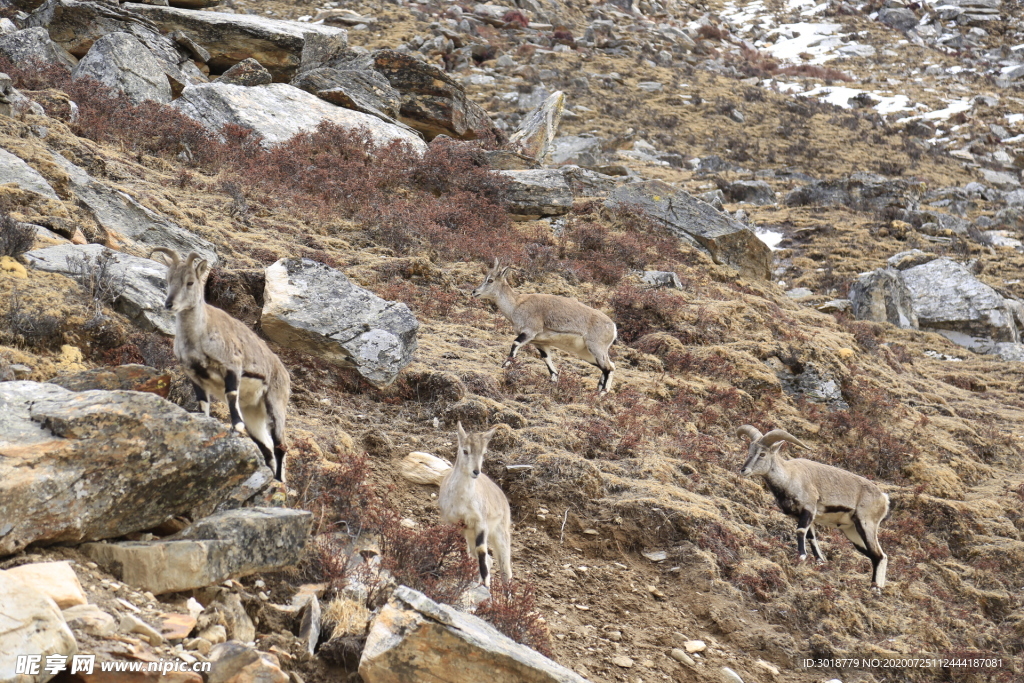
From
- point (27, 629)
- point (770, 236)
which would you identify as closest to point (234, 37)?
point (770, 236)

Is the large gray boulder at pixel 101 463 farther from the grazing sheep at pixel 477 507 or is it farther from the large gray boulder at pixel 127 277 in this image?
the large gray boulder at pixel 127 277

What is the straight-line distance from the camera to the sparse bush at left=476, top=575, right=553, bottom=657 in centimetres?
645

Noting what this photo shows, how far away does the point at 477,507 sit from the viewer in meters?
7.68

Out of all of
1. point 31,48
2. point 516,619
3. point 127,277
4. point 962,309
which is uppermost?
point 31,48

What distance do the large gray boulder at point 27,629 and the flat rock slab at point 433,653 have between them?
1800 millimetres

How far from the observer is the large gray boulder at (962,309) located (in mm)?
22609

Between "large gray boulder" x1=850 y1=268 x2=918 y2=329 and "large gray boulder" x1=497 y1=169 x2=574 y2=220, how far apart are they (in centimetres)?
862

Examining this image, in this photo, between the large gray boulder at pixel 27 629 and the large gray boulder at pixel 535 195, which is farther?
the large gray boulder at pixel 535 195

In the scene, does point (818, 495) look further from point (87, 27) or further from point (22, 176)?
point (87, 27)

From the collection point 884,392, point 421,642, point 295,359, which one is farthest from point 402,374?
point 884,392

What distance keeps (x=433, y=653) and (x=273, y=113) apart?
17.5 meters

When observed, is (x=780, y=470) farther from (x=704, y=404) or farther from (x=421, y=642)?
(x=421, y=642)

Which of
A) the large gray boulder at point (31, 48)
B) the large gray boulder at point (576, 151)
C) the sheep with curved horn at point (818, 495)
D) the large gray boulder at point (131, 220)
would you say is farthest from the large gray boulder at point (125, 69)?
the sheep with curved horn at point (818, 495)

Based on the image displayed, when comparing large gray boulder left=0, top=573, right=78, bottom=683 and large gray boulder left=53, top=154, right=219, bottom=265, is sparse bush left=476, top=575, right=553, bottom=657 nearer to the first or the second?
large gray boulder left=0, top=573, right=78, bottom=683
